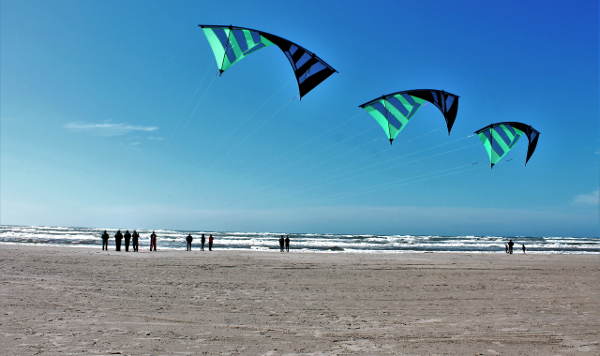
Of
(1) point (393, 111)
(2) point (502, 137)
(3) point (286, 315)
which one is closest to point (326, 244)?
(2) point (502, 137)

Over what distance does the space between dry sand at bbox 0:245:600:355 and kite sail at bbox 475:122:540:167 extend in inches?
222

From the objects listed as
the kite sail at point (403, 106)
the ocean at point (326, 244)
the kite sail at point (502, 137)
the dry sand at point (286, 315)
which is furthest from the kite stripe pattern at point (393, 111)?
the ocean at point (326, 244)

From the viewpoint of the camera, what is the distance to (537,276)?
14070mm

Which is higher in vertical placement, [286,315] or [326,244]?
[286,315]

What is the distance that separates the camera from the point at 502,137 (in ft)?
52.1

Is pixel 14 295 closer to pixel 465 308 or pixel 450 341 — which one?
pixel 450 341

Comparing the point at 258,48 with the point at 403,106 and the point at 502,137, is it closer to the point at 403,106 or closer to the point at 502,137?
the point at 403,106

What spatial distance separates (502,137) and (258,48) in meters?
10.3

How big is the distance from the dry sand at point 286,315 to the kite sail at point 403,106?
5277 millimetres

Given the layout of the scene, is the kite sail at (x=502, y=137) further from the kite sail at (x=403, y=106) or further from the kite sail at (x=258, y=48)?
the kite sail at (x=258, y=48)

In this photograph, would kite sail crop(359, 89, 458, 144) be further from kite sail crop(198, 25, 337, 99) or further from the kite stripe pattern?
kite sail crop(198, 25, 337, 99)

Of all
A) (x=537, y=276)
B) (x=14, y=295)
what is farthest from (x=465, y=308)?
(x=14, y=295)

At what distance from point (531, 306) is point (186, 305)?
6.78 m

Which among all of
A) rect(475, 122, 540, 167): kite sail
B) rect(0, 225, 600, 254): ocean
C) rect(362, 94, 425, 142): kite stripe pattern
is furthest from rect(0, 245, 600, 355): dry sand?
rect(0, 225, 600, 254): ocean
